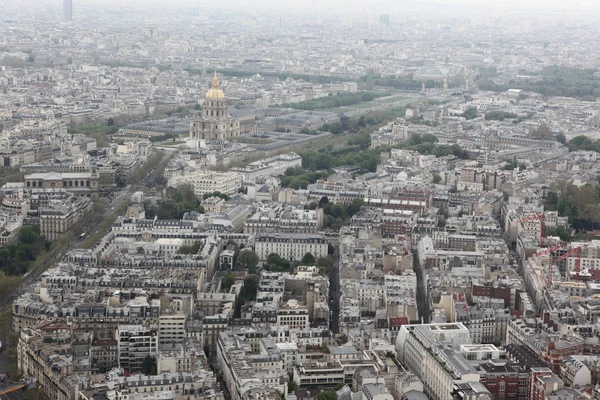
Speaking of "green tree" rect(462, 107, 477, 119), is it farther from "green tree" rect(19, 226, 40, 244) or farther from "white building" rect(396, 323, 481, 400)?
"white building" rect(396, 323, 481, 400)

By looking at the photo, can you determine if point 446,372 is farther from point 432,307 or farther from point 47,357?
point 47,357

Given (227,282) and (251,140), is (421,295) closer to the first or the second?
(227,282)

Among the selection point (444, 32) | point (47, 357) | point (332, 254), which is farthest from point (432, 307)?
point (444, 32)

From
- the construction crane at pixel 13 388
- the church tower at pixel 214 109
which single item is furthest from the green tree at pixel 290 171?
the construction crane at pixel 13 388

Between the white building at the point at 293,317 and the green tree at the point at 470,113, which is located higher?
the white building at the point at 293,317

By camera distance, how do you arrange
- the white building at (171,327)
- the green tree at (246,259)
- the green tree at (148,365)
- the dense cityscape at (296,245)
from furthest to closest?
the green tree at (246,259) < the white building at (171,327) < the green tree at (148,365) < the dense cityscape at (296,245)

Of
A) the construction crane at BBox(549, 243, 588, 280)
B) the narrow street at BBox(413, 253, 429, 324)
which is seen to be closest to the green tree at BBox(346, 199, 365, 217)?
the narrow street at BBox(413, 253, 429, 324)

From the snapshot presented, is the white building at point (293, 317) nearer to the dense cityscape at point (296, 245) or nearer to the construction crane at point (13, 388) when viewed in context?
the dense cityscape at point (296, 245)

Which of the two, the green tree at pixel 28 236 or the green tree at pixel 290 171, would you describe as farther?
the green tree at pixel 290 171
